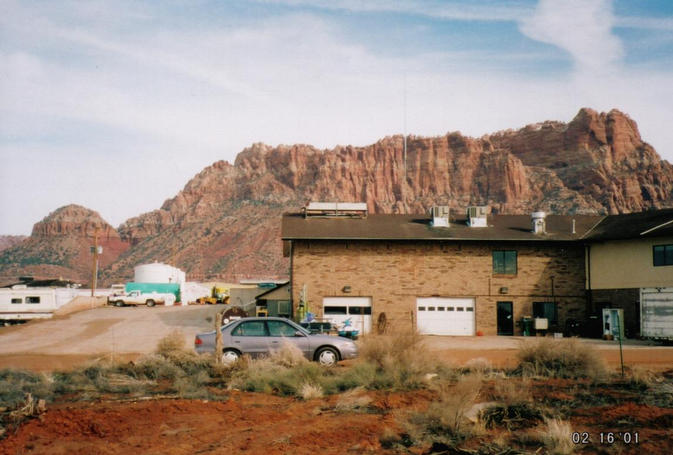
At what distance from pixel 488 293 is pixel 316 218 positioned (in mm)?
11142

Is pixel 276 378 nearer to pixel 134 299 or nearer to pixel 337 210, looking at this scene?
pixel 337 210

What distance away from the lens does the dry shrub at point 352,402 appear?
437 inches

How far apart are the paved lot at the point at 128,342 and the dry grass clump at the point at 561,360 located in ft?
3.75

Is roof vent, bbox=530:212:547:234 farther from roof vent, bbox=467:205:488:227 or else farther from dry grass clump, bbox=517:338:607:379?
dry grass clump, bbox=517:338:607:379

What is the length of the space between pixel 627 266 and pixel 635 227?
7.65ft

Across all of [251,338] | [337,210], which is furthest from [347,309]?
[251,338]

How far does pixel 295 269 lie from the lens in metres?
34.7

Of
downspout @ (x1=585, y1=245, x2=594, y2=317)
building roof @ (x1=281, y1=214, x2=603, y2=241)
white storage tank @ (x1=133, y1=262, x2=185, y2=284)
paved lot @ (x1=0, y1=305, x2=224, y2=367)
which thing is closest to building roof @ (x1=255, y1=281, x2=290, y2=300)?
paved lot @ (x1=0, y1=305, x2=224, y2=367)

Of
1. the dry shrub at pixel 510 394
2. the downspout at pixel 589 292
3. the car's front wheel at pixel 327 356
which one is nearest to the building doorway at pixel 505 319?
the downspout at pixel 589 292

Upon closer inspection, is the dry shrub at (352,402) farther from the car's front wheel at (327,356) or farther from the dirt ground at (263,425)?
the car's front wheel at (327,356)

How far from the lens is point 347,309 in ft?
114

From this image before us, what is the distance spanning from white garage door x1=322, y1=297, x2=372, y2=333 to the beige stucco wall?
41.9 ft

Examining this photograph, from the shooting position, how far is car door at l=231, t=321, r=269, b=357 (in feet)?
57.1

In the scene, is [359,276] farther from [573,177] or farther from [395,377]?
[573,177]
